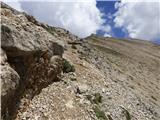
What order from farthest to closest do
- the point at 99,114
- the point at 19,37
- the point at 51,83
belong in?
the point at 99,114 → the point at 51,83 → the point at 19,37

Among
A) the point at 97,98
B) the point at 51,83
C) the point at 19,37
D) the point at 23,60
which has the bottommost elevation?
the point at 97,98

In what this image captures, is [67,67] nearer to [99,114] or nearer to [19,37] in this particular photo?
[99,114]

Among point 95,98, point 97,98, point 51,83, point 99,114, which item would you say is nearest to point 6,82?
point 51,83

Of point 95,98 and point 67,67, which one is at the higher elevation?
point 67,67

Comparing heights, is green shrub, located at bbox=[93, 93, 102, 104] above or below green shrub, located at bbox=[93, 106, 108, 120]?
above

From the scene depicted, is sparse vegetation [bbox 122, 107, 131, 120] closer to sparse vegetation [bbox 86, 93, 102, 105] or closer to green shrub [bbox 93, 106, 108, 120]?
sparse vegetation [bbox 86, 93, 102, 105]

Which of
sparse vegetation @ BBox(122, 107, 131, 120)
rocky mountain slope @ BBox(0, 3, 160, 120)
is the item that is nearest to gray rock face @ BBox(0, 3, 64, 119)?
rocky mountain slope @ BBox(0, 3, 160, 120)

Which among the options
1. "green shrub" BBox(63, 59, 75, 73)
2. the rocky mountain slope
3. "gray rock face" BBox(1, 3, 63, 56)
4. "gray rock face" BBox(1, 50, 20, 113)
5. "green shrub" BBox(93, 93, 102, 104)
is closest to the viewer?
"gray rock face" BBox(1, 50, 20, 113)

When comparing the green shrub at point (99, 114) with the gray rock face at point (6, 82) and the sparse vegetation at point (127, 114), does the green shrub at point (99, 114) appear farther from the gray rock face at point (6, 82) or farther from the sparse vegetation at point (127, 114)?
the gray rock face at point (6, 82)

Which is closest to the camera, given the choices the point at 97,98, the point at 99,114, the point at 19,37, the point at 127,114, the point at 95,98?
the point at 19,37

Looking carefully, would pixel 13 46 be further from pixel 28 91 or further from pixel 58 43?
pixel 58 43

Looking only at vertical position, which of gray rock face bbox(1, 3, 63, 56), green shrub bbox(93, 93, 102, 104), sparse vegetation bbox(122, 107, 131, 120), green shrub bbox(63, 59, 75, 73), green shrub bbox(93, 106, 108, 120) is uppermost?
gray rock face bbox(1, 3, 63, 56)

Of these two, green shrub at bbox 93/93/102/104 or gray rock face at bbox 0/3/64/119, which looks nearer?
gray rock face at bbox 0/3/64/119

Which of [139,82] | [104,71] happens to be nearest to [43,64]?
[104,71]
